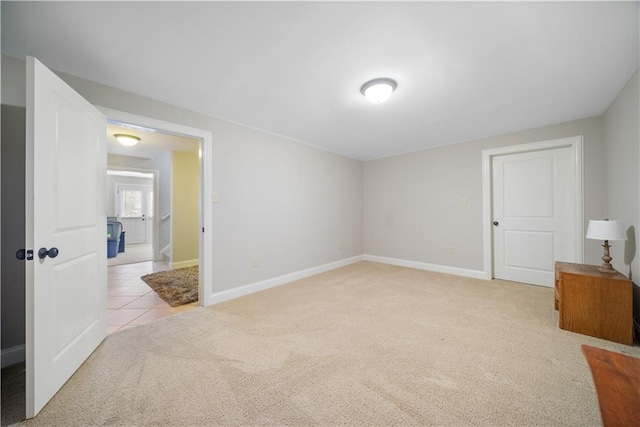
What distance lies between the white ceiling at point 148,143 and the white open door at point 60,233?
6.69 ft

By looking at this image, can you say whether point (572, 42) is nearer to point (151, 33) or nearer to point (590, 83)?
point (590, 83)

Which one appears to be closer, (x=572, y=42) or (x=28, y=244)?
(x=28, y=244)

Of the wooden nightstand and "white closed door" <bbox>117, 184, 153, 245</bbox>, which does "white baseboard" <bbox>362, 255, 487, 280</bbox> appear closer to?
the wooden nightstand

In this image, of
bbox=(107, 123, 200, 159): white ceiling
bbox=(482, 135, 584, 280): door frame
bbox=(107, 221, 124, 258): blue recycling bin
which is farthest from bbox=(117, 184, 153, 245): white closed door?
bbox=(482, 135, 584, 280): door frame

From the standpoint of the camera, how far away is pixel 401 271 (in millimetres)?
4172

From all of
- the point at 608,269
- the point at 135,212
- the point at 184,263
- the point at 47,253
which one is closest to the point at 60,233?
the point at 47,253

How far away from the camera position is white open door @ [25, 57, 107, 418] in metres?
1.30

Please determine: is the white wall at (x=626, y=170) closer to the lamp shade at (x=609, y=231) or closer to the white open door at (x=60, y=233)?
the lamp shade at (x=609, y=231)

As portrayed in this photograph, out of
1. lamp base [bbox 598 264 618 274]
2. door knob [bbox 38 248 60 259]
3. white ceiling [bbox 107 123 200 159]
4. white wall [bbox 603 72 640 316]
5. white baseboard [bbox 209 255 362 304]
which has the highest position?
white ceiling [bbox 107 123 200 159]

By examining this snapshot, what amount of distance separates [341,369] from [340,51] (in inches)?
87.5

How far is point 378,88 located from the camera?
207cm

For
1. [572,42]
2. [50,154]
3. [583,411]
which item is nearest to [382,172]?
[572,42]

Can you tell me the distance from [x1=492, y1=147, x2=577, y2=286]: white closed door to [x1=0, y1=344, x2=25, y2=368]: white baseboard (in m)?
5.30

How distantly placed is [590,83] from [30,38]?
4407 millimetres
